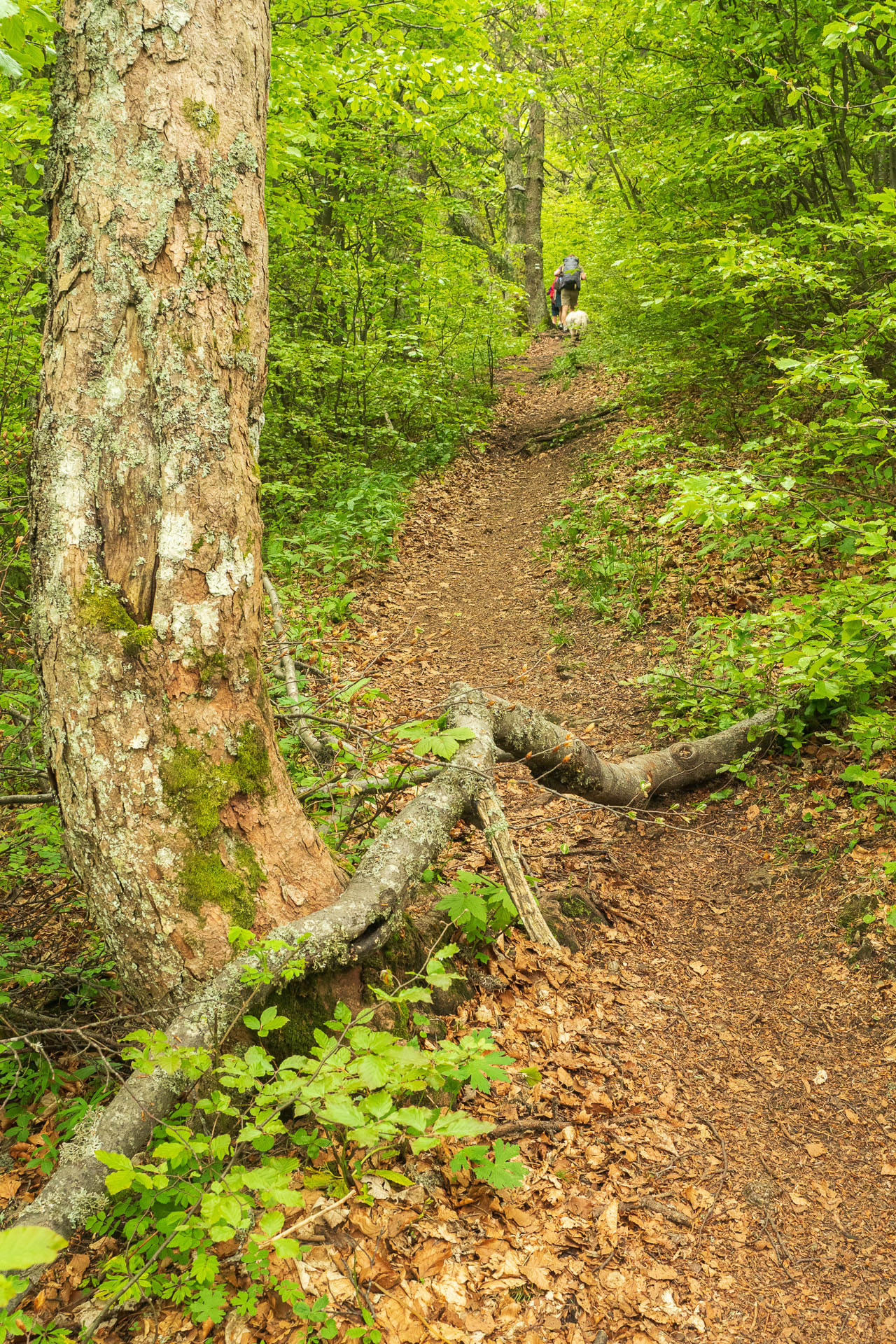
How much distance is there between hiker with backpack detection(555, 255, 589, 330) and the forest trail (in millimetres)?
15200

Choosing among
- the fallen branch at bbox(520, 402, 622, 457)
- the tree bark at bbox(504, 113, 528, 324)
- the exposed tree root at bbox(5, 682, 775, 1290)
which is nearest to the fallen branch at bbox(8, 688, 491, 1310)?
the exposed tree root at bbox(5, 682, 775, 1290)

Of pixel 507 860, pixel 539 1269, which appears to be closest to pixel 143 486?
pixel 507 860

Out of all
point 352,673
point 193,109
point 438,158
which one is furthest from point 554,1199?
point 438,158

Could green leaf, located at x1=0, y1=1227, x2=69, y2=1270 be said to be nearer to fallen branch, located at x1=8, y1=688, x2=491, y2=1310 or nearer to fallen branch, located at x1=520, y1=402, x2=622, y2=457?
fallen branch, located at x1=8, y1=688, x2=491, y2=1310

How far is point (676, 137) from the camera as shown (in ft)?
25.1

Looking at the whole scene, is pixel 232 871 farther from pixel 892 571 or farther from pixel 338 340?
pixel 338 340

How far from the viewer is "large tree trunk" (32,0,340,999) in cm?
223

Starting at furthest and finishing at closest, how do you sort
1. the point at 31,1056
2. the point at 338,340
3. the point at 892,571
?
the point at 338,340
the point at 892,571
the point at 31,1056

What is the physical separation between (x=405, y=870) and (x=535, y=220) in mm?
21988

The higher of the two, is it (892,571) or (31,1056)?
(892,571)

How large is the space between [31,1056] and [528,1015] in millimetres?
1966

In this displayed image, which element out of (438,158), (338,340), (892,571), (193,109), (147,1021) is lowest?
(147,1021)

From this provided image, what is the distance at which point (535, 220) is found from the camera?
2012 centimetres

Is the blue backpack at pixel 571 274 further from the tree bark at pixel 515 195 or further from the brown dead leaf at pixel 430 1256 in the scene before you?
the brown dead leaf at pixel 430 1256
